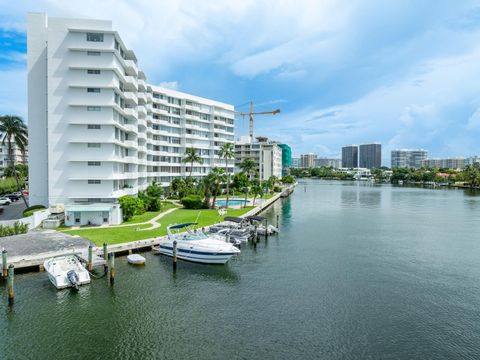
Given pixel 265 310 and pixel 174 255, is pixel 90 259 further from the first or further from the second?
pixel 265 310

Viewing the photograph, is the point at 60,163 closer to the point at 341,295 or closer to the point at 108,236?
the point at 108,236

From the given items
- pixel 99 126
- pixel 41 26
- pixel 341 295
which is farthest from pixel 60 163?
pixel 341 295

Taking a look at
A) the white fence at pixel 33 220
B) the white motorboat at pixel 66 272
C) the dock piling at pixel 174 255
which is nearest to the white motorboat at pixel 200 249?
the dock piling at pixel 174 255

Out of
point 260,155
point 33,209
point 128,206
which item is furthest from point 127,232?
point 260,155

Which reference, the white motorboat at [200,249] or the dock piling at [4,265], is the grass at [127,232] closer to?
the white motorboat at [200,249]

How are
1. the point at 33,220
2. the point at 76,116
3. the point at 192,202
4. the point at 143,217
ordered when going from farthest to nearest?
the point at 192,202 < the point at 143,217 < the point at 76,116 < the point at 33,220
